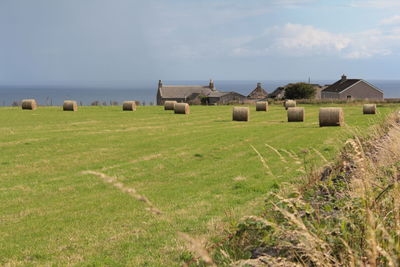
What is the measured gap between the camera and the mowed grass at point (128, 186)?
9180 millimetres

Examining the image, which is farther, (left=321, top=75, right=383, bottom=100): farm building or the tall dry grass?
(left=321, top=75, right=383, bottom=100): farm building

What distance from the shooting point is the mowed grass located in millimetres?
9180

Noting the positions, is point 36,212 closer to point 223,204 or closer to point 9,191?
point 9,191

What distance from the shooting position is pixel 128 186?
15.0m

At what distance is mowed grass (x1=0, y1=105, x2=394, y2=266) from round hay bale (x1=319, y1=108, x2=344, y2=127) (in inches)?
132

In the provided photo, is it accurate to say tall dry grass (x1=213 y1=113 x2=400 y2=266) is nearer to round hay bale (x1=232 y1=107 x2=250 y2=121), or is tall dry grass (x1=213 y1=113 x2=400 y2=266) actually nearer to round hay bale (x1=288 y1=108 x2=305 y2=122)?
round hay bale (x1=288 y1=108 x2=305 y2=122)

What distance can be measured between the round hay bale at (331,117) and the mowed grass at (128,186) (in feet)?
11.0

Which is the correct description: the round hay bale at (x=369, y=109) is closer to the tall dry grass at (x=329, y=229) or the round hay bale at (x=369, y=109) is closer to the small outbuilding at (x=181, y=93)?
Answer: the tall dry grass at (x=329, y=229)

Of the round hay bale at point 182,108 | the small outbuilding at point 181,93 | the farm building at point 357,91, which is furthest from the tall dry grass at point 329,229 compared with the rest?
the small outbuilding at point 181,93

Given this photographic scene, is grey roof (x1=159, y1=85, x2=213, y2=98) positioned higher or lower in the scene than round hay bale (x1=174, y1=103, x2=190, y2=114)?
higher

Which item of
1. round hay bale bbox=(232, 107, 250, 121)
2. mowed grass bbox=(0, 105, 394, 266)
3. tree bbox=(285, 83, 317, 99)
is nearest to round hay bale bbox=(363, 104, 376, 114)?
round hay bale bbox=(232, 107, 250, 121)

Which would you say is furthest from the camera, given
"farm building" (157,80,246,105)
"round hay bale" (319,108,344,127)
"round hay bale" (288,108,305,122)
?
"farm building" (157,80,246,105)

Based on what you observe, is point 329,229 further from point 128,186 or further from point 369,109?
point 369,109

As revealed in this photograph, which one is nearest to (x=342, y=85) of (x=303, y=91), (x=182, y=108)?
(x=303, y=91)
